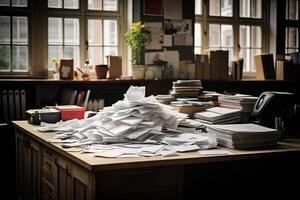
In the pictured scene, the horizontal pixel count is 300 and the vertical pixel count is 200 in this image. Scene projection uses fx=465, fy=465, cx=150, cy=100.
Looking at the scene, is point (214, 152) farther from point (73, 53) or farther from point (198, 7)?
point (198, 7)

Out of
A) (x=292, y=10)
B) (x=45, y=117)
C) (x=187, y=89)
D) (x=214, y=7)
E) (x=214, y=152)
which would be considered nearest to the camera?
(x=214, y=152)

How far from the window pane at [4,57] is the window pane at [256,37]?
3361 mm

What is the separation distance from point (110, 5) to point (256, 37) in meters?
2.24

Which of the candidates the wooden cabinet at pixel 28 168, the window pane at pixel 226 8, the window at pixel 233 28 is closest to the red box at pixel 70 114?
the wooden cabinet at pixel 28 168

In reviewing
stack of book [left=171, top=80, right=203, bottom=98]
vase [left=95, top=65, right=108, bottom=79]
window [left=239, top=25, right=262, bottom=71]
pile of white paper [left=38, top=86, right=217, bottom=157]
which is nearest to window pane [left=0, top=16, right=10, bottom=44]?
vase [left=95, top=65, right=108, bottom=79]

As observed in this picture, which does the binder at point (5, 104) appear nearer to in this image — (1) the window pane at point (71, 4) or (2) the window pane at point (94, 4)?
(1) the window pane at point (71, 4)

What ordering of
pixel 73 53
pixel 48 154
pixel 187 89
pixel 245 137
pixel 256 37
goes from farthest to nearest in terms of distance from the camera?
pixel 256 37, pixel 73 53, pixel 187 89, pixel 48 154, pixel 245 137

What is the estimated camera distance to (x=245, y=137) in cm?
253

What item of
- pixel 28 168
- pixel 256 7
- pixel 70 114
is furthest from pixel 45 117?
pixel 256 7

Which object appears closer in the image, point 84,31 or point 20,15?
point 20,15

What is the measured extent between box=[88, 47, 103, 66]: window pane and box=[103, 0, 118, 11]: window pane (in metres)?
0.50

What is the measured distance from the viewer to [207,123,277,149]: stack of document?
2.53m

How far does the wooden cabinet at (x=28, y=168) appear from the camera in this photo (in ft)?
10.5

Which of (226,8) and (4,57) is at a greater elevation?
(226,8)
